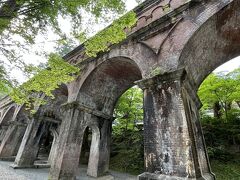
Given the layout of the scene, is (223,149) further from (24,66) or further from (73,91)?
(24,66)

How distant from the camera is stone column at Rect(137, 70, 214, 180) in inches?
158

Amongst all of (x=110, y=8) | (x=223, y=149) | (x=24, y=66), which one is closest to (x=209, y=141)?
(x=223, y=149)

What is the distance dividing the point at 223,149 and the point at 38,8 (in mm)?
11212

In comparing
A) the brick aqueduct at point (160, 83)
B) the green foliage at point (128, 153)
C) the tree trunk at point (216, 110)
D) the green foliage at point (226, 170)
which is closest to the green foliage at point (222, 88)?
the tree trunk at point (216, 110)

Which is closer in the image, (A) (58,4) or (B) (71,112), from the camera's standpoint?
(A) (58,4)

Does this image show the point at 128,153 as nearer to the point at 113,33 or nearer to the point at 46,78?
the point at 46,78

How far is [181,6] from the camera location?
5855 mm

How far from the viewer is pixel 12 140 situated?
45.4 ft

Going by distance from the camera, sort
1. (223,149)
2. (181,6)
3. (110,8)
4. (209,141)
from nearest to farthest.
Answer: (110,8) < (181,6) < (223,149) < (209,141)

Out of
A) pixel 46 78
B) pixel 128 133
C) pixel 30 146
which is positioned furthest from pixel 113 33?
pixel 128 133

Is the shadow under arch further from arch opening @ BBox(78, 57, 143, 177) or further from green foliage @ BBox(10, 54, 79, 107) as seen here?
green foliage @ BBox(10, 54, 79, 107)

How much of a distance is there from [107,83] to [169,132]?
5330 millimetres

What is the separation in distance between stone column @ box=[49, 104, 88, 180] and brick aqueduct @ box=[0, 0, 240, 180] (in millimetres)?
19

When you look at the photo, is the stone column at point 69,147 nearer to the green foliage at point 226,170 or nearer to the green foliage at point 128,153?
the green foliage at point 128,153
